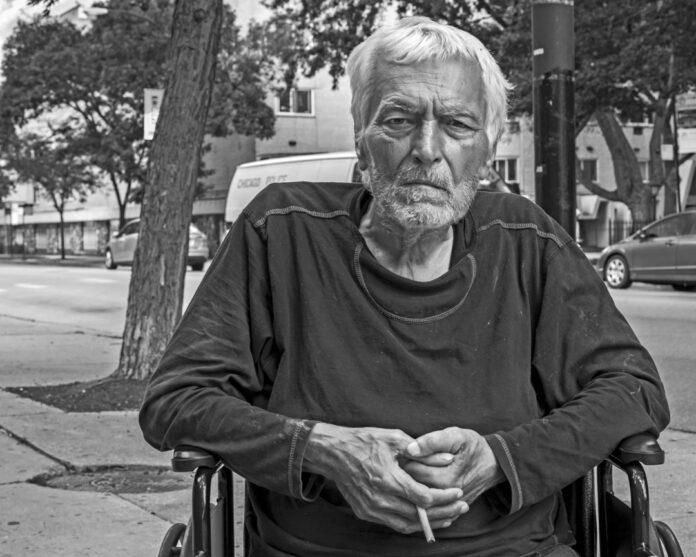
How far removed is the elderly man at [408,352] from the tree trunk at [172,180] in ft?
17.5

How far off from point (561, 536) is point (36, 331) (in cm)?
1204

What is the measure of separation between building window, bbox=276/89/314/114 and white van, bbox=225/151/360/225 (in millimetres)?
13506

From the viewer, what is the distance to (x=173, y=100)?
7832 millimetres

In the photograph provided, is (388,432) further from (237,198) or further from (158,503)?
(237,198)

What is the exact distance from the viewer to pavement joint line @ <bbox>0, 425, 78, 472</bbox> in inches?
218

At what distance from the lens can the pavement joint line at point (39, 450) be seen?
5531 mm

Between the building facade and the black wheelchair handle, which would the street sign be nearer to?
the black wheelchair handle

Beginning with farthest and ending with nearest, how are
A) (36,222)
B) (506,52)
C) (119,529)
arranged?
(36,222), (506,52), (119,529)

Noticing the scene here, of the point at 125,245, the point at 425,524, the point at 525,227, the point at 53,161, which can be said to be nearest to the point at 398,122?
the point at 525,227

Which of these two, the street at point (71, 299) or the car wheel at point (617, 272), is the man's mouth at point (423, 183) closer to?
the street at point (71, 299)

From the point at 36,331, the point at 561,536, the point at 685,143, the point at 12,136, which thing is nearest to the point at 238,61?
the point at 12,136

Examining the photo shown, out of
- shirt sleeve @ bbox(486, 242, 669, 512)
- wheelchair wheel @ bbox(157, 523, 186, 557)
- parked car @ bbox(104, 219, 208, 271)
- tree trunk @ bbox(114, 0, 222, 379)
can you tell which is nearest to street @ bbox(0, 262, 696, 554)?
tree trunk @ bbox(114, 0, 222, 379)

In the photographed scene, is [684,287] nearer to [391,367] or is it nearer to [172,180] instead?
[172,180]

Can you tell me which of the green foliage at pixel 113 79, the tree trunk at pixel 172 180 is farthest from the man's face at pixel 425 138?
the green foliage at pixel 113 79
